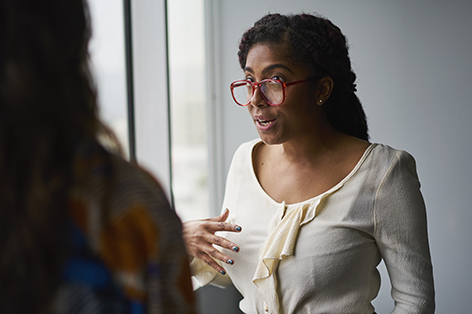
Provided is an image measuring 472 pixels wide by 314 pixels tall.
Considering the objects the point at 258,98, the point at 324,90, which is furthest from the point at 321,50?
the point at 258,98

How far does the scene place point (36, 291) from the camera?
335 millimetres

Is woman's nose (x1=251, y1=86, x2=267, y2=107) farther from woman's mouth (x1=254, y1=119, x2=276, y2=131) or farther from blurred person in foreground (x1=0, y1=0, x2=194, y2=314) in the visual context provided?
blurred person in foreground (x1=0, y1=0, x2=194, y2=314)

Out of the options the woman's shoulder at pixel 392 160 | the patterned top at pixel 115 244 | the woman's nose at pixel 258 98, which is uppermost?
the woman's nose at pixel 258 98

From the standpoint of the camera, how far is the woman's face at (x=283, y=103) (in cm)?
109

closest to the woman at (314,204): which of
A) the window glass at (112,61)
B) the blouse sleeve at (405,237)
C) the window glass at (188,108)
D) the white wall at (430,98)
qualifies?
the blouse sleeve at (405,237)

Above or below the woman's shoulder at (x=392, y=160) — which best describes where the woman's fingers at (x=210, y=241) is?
below

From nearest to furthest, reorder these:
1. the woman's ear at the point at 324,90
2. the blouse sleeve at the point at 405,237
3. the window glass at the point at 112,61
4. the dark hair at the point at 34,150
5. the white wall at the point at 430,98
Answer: the dark hair at the point at 34,150, the blouse sleeve at the point at 405,237, the woman's ear at the point at 324,90, the window glass at the point at 112,61, the white wall at the point at 430,98

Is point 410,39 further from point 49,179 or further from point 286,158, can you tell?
point 49,179

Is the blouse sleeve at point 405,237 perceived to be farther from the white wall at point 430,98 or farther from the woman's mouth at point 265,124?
the white wall at point 430,98

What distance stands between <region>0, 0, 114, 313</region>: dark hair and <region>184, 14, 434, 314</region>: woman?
2.56 ft

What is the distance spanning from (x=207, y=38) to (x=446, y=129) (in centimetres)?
120

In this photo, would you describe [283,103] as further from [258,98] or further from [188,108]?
[188,108]

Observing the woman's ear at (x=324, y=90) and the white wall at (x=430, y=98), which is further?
the white wall at (x=430, y=98)

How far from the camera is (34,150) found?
0.33 metres
